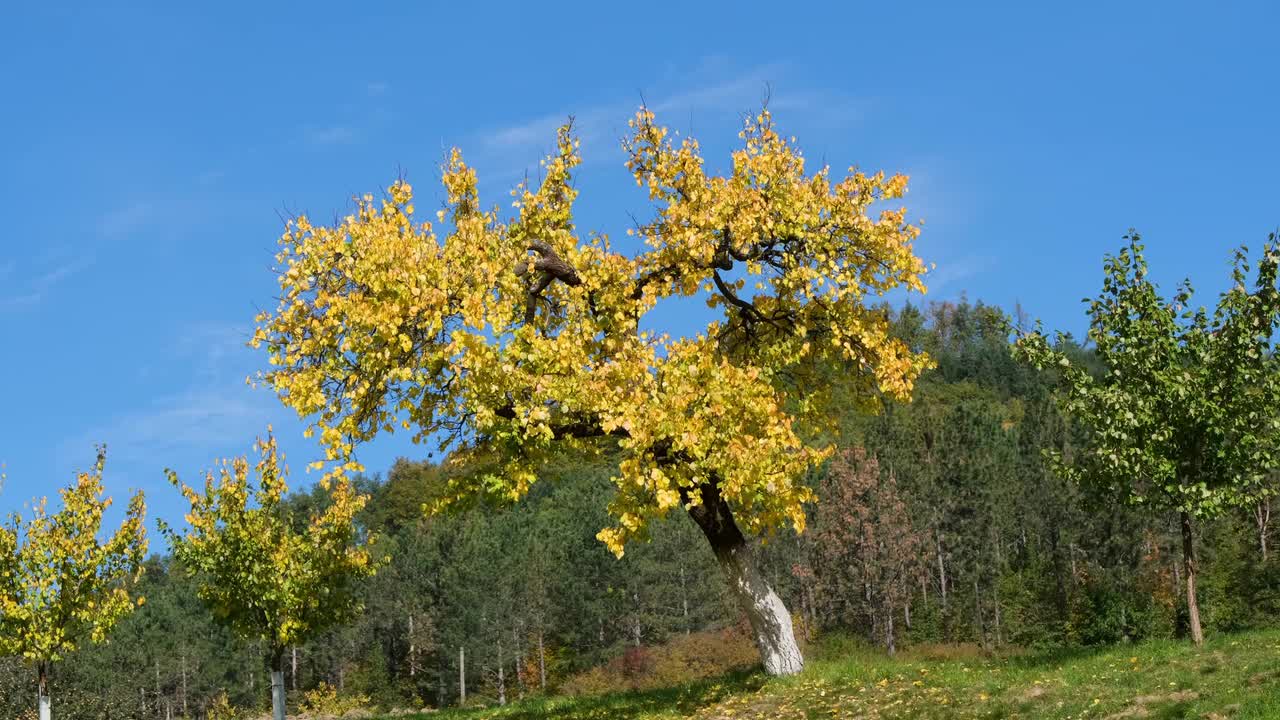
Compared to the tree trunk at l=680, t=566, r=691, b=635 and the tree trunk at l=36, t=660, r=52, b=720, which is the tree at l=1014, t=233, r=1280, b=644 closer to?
the tree trunk at l=36, t=660, r=52, b=720

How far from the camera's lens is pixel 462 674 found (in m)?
85.8

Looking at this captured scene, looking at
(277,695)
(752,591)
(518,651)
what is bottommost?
(518,651)

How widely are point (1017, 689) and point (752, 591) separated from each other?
19.4 ft

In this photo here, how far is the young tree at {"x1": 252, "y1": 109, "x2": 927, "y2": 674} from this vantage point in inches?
833

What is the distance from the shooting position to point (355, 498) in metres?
36.8

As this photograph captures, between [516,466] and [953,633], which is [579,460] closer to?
[516,466]

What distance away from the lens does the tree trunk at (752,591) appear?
24.3 metres

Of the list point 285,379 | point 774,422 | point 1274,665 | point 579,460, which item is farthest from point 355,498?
point 1274,665

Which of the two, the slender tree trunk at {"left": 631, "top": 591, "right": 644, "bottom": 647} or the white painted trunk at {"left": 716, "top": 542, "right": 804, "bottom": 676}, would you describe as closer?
the white painted trunk at {"left": 716, "top": 542, "right": 804, "bottom": 676}

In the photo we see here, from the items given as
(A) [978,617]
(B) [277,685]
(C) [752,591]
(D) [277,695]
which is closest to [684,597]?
(A) [978,617]

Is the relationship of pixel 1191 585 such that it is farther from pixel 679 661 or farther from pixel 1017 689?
pixel 679 661

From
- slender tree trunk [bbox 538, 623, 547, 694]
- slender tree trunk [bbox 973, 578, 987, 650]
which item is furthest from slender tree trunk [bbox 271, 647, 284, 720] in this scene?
slender tree trunk [bbox 973, 578, 987, 650]

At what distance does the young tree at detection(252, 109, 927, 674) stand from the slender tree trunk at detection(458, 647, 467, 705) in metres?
63.2

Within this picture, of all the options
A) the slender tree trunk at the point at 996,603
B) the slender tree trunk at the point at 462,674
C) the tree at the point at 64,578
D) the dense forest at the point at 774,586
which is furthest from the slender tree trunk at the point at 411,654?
the tree at the point at 64,578
